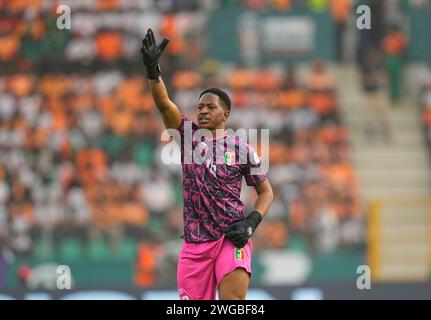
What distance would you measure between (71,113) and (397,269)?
19.8 feet

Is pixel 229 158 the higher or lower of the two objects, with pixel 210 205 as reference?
higher

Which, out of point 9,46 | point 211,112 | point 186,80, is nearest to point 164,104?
point 211,112

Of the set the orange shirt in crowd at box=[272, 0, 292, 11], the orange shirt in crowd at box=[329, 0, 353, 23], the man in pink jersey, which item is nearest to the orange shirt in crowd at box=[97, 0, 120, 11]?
the orange shirt in crowd at box=[272, 0, 292, 11]

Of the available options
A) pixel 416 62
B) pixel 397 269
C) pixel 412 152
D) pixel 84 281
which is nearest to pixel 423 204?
pixel 397 269

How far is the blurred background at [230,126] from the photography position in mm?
17359

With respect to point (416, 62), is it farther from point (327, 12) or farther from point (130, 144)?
point (130, 144)

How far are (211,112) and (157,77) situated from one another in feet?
1.55

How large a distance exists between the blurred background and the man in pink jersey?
5849mm

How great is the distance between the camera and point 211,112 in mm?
8320

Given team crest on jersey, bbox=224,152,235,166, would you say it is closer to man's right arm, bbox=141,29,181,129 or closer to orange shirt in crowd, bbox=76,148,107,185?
man's right arm, bbox=141,29,181,129

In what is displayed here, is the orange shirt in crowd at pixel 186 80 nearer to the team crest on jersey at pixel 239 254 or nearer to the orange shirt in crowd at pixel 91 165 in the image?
the orange shirt in crowd at pixel 91 165

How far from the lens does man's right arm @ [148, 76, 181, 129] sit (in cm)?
820

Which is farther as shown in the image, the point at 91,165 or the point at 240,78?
the point at 240,78

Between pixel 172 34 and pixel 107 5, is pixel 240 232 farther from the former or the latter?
pixel 107 5
